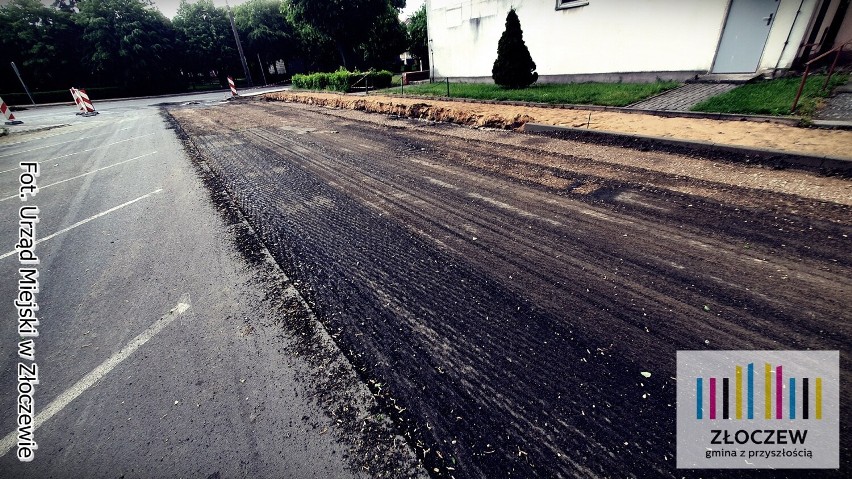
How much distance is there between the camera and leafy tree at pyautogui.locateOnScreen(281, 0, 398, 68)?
29406mm

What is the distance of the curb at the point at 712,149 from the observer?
4.33 meters

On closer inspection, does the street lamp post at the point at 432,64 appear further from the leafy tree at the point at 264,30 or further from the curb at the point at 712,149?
the leafy tree at the point at 264,30

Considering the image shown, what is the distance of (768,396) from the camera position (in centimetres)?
186

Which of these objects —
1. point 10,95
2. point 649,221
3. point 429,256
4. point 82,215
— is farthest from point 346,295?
point 10,95

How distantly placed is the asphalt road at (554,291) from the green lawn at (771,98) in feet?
10.2

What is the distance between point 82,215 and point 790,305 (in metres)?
8.58

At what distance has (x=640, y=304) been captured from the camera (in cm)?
253

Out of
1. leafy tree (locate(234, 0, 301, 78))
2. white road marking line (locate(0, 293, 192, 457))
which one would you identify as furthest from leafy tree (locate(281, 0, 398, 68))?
white road marking line (locate(0, 293, 192, 457))

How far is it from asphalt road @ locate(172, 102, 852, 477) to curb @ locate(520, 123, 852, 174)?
45 centimetres

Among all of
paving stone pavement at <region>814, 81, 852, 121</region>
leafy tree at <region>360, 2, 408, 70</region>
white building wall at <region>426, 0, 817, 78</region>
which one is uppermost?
leafy tree at <region>360, 2, 408, 70</region>

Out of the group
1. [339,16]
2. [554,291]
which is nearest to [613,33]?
[554,291]

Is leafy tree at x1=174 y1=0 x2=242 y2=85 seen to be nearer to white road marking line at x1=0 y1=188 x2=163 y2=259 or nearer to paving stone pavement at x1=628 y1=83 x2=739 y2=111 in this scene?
white road marking line at x1=0 y1=188 x2=163 y2=259

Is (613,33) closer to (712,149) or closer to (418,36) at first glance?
(712,149)

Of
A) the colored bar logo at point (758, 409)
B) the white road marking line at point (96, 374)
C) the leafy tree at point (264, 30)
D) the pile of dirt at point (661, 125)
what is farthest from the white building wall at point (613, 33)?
the leafy tree at point (264, 30)
